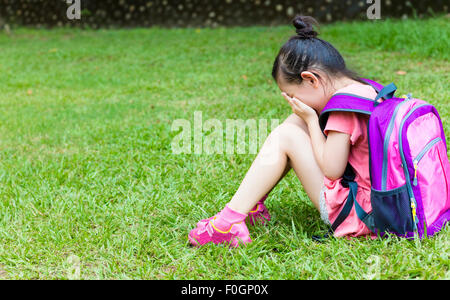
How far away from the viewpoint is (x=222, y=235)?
1.91 meters

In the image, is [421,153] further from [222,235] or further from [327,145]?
[222,235]

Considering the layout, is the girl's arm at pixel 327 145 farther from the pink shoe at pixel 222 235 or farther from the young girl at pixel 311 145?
the pink shoe at pixel 222 235

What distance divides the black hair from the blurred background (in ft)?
22.4

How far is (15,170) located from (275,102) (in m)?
1.97

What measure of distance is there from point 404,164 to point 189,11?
8452 millimetres

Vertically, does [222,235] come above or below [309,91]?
below

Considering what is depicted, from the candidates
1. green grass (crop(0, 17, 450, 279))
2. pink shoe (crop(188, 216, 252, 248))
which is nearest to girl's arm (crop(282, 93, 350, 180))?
green grass (crop(0, 17, 450, 279))

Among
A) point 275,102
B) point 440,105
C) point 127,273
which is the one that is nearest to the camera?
point 127,273

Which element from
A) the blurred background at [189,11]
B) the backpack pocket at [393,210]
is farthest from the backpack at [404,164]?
the blurred background at [189,11]

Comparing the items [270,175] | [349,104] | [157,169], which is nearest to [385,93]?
[349,104]

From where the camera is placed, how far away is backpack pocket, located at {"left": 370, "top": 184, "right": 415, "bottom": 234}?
1.64 metres

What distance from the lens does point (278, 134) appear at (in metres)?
1.89
